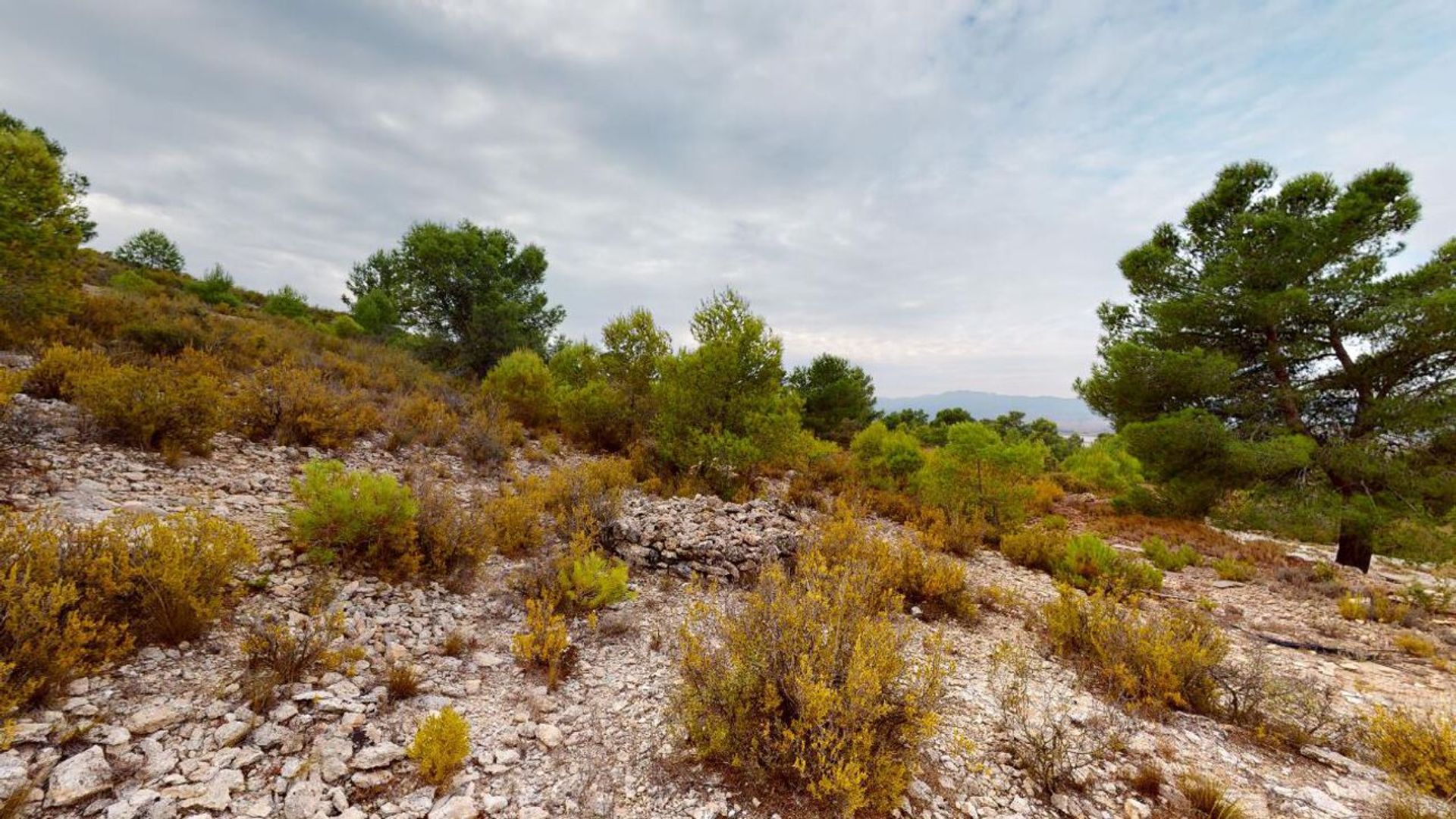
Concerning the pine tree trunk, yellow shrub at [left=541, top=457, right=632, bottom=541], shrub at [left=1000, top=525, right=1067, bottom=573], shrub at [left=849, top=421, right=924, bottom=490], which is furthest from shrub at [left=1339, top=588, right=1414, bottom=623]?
yellow shrub at [left=541, top=457, right=632, bottom=541]

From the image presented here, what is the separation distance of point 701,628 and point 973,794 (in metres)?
2.55

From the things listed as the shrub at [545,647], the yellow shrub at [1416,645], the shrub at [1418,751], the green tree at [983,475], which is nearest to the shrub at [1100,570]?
the green tree at [983,475]

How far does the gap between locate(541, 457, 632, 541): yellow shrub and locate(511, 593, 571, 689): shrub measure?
6.37 ft

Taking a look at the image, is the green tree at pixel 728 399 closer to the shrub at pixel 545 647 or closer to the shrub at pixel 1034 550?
the shrub at pixel 1034 550

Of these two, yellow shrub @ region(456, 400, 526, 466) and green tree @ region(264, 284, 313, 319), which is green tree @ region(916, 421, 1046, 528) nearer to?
yellow shrub @ region(456, 400, 526, 466)

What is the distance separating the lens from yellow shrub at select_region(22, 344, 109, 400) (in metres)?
6.70

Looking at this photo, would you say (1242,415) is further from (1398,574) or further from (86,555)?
(86,555)

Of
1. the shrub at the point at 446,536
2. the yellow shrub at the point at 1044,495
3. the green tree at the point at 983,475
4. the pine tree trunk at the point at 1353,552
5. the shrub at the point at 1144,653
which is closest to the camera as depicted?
the shrub at the point at 1144,653

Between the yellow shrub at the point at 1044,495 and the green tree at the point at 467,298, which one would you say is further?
the green tree at the point at 467,298

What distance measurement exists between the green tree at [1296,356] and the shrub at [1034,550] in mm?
3328

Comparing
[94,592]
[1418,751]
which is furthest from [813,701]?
→ [94,592]

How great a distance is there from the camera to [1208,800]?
297cm

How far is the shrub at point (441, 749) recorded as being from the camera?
280 cm

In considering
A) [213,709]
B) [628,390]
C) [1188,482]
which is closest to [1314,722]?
[1188,482]
